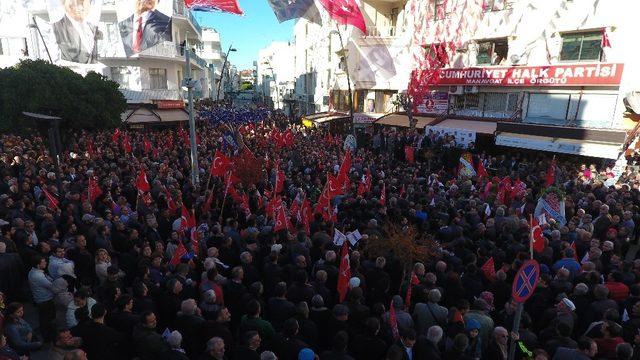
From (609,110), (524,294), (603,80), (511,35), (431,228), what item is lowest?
(431,228)

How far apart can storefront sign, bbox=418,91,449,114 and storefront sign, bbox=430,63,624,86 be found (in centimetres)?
74

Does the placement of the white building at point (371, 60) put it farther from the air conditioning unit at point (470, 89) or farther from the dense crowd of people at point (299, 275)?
the dense crowd of people at point (299, 275)

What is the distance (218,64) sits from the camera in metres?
91.0

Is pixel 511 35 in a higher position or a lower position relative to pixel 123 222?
higher

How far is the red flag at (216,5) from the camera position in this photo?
13727 millimetres

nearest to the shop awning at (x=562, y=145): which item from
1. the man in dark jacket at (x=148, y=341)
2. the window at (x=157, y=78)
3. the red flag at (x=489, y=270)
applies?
the red flag at (x=489, y=270)

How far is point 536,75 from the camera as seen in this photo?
2020 centimetres

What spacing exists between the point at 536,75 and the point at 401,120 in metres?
8.64

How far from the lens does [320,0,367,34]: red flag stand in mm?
17828

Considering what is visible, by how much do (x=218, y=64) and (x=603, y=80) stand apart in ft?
274

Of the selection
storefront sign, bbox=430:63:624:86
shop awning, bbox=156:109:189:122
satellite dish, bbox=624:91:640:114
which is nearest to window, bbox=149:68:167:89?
→ shop awning, bbox=156:109:189:122

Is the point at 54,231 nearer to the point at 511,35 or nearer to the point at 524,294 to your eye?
the point at 524,294

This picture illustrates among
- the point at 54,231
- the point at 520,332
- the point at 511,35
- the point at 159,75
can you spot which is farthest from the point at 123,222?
the point at 159,75

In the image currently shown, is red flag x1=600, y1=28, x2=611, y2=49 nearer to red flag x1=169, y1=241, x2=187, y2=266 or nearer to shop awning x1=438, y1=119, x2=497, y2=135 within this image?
shop awning x1=438, y1=119, x2=497, y2=135
